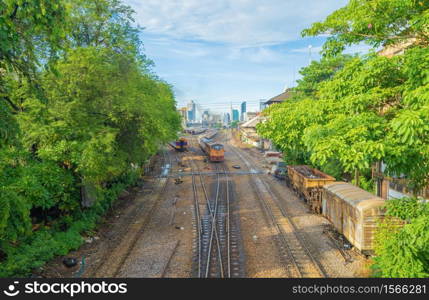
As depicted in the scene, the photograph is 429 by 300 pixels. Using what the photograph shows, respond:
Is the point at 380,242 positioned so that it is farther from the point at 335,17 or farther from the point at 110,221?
the point at 110,221

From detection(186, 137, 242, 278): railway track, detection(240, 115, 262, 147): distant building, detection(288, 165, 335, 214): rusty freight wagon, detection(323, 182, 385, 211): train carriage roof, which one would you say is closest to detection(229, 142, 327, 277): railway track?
detection(288, 165, 335, 214): rusty freight wagon

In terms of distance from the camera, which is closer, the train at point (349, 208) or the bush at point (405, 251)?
the bush at point (405, 251)

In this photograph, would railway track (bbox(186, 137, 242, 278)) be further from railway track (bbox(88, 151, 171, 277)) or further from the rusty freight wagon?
the rusty freight wagon

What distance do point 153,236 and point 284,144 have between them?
822cm

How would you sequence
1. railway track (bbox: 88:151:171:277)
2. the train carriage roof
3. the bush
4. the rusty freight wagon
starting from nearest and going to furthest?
the bush
railway track (bbox: 88:151:171:277)
the train carriage roof
the rusty freight wagon

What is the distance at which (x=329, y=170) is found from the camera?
24359 mm

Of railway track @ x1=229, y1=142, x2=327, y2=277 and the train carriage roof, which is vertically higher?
the train carriage roof

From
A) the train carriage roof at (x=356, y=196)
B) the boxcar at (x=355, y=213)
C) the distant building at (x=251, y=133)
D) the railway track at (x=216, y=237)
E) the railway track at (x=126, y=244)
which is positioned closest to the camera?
the railway track at (x=126, y=244)

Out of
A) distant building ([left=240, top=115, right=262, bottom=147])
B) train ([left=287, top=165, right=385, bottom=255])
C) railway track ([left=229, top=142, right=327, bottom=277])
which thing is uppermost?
distant building ([left=240, top=115, right=262, bottom=147])

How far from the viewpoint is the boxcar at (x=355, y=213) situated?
40.8ft

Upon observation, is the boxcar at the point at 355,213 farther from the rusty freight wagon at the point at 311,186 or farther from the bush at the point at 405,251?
the bush at the point at 405,251

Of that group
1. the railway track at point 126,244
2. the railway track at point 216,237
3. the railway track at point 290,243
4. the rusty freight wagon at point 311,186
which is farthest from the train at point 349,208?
the railway track at point 126,244

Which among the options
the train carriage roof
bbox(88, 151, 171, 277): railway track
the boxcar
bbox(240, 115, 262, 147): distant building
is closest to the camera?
bbox(88, 151, 171, 277): railway track

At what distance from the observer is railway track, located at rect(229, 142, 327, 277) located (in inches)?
458
